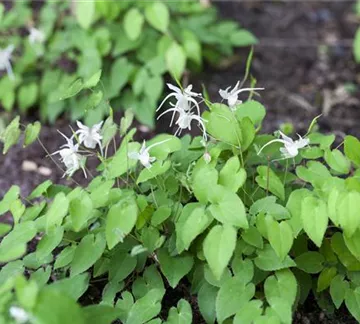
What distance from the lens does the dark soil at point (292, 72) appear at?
2.87 metres

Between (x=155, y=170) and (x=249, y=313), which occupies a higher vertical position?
(x=155, y=170)

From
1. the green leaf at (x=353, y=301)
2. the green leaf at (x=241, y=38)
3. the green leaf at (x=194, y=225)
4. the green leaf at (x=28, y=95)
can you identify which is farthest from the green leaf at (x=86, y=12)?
the green leaf at (x=353, y=301)

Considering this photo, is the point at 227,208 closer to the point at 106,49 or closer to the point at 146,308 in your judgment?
the point at 146,308

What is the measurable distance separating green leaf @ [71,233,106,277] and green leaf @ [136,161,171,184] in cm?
19

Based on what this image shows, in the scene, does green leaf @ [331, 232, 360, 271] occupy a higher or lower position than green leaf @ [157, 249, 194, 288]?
lower

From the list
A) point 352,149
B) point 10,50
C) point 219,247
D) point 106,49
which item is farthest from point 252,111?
point 10,50

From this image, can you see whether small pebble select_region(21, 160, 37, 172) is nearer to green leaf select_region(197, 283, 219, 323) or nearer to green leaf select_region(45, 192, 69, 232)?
green leaf select_region(45, 192, 69, 232)

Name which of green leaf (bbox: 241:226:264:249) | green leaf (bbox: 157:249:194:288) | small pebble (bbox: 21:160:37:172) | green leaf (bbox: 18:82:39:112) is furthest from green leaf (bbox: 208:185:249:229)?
green leaf (bbox: 18:82:39:112)

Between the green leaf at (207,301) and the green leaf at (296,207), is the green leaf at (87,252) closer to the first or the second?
the green leaf at (207,301)

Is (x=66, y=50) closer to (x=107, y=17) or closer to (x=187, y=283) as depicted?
(x=107, y=17)

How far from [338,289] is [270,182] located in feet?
1.11

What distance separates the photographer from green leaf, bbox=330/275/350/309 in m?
1.80

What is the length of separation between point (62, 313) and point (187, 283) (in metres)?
0.77

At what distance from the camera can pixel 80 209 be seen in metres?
1.67
